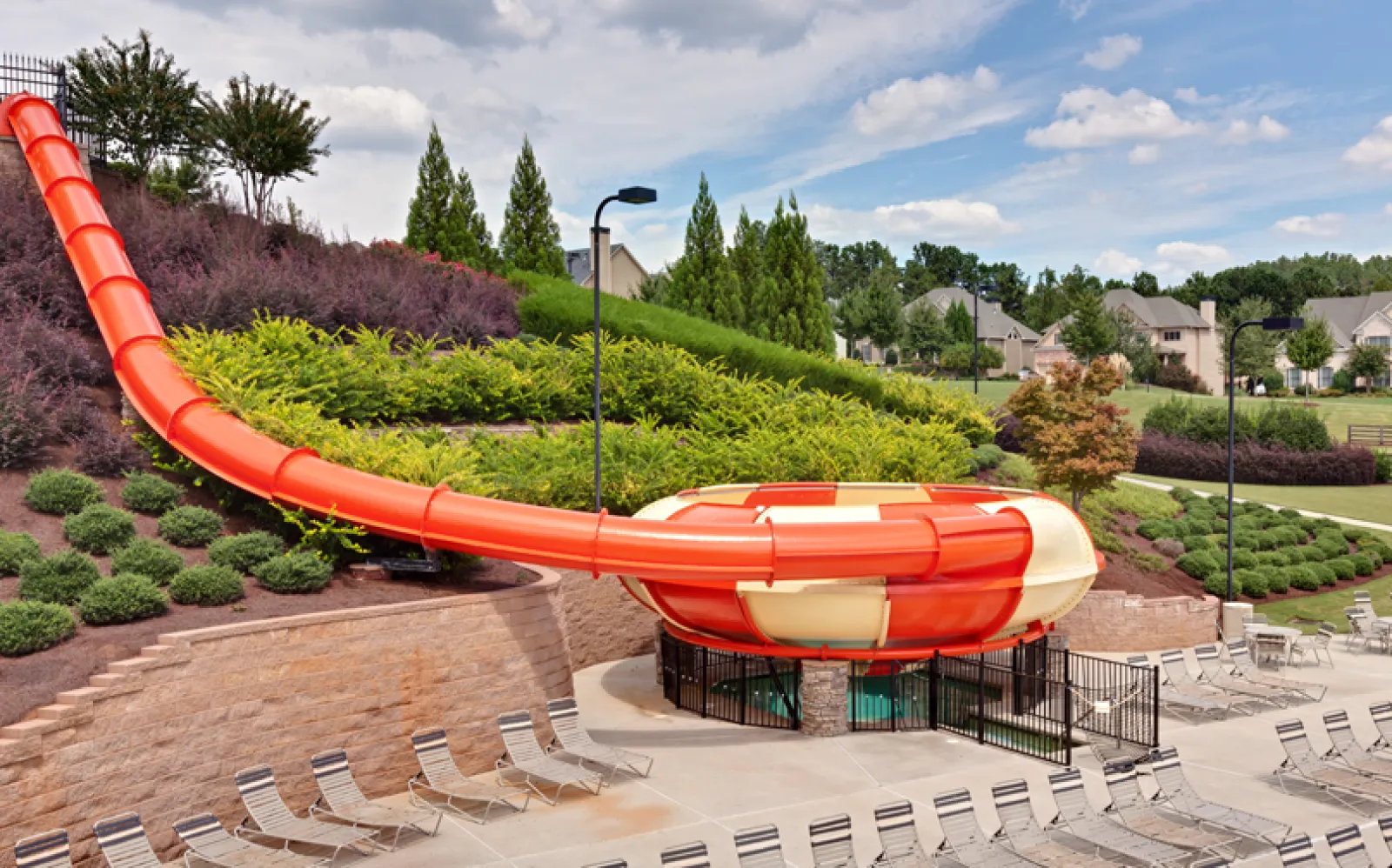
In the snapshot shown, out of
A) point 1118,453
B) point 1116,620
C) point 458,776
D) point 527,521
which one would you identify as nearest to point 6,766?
point 458,776

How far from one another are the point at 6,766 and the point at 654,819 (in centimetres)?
697

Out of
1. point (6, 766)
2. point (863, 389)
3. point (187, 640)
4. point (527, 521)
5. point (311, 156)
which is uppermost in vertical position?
point (311, 156)

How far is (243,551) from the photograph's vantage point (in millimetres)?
15539

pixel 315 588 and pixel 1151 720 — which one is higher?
pixel 315 588

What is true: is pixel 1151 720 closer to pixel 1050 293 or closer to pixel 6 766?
pixel 6 766

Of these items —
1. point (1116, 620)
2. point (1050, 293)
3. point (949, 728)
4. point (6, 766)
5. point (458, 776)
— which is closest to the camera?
point (6, 766)

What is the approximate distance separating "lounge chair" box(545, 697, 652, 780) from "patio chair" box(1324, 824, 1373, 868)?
8.19 metres

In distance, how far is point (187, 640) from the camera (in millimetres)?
12492

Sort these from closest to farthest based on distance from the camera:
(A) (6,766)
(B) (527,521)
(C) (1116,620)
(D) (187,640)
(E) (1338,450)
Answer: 1. (A) (6,766)
2. (D) (187,640)
3. (B) (527,521)
4. (C) (1116,620)
5. (E) (1338,450)

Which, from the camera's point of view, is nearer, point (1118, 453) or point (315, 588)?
point (315, 588)

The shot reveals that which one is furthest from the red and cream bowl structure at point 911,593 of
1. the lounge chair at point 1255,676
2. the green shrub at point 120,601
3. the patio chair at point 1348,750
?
the green shrub at point 120,601

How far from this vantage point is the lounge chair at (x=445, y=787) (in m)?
13.4

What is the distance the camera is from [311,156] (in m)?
32.5

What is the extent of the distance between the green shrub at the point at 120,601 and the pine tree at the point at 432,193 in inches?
1355
